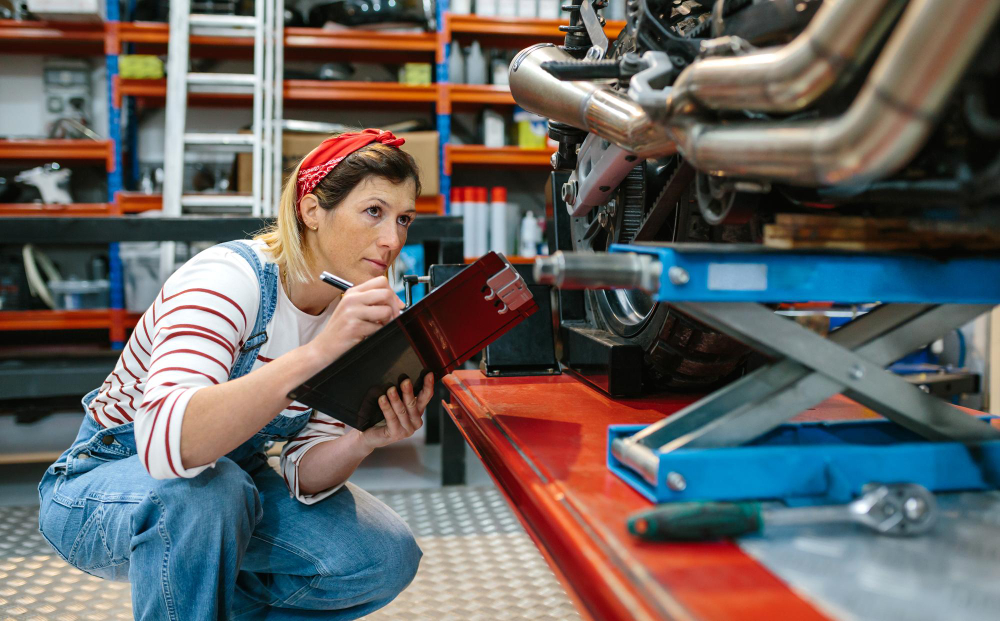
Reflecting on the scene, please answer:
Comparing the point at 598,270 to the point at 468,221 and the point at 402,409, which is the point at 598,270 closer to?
the point at 402,409

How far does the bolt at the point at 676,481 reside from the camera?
25.4 inches

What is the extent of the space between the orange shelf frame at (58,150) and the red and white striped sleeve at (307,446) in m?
2.97

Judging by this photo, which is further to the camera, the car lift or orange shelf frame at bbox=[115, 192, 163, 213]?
orange shelf frame at bbox=[115, 192, 163, 213]

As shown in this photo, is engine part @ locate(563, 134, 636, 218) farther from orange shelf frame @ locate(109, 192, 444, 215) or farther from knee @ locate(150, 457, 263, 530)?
orange shelf frame @ locate(109, 192, 444, 215)

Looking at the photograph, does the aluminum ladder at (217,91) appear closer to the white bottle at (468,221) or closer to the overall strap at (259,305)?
the white bottle at (468,221)

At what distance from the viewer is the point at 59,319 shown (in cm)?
350

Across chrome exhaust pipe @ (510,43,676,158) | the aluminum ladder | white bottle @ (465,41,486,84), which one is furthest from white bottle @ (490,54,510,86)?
chrome exhaust pipe @ (510,43,676,158)

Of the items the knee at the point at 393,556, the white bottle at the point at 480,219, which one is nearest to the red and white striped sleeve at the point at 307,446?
the knee at the point at 393,556

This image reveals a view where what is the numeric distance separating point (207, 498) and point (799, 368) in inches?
33.0

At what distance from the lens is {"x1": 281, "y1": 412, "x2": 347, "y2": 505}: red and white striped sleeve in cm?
131

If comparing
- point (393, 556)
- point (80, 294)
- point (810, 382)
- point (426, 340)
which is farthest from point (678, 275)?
point (80, 294)

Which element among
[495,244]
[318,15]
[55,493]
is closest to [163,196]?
[318,15]

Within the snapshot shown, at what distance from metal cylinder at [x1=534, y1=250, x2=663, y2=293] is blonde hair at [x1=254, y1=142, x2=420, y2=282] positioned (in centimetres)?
65

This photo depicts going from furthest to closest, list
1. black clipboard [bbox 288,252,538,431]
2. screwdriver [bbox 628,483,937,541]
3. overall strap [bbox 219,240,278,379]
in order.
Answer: overall strap [bbox 219,240,278,379] → black clipboard [bbox 288,252,538,431] → screwdriver [bbox 628,483,937,541]
